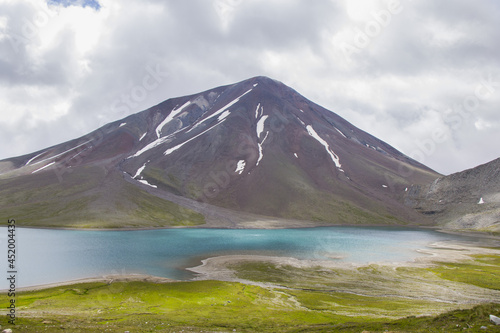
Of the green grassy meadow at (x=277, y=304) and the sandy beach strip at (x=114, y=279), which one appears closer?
the green grassy meadow at (x=277, y=304)

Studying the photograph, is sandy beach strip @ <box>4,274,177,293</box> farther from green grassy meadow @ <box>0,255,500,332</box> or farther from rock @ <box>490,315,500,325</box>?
rock @ <box>490,315,500,325</box>

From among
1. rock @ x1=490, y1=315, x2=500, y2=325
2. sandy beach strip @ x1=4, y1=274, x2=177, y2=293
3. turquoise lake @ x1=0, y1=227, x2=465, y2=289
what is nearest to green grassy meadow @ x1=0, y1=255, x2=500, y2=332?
rock @ x1=490, y1=315, x2=500, y2=325

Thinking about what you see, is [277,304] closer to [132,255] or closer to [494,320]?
[494,320]

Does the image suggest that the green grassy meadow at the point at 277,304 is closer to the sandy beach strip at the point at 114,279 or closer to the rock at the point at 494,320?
the rock at the point at 494,320

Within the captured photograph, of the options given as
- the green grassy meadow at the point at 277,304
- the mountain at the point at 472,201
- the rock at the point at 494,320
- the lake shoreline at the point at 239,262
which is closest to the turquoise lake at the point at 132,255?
the lake shoreline at the point at 239,262

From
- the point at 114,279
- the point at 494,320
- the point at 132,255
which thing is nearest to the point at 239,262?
the point at 132,255

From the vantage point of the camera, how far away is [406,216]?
19950cm

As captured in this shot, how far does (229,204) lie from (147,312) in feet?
550

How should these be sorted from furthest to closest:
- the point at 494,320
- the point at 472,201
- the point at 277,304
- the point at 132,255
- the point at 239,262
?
the point at 472,201, the point at 132,255, the point at 239,262, the point at 277,304, the point at 494,320

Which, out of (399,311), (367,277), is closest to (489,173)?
(367,277)

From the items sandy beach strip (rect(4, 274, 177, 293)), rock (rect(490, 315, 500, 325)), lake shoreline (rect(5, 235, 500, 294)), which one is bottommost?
lake shoreline (rect(5, 235, 500, 294))

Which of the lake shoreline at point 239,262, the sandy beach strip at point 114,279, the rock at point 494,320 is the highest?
the rock at point 494,320

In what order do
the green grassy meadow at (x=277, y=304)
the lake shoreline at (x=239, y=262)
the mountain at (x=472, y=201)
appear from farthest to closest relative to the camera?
1. the mountain at (x=472, y=201)
2. the lake shoreline at (x=239, y=262)
3. the green grassy meadow at (x=277, y=304)

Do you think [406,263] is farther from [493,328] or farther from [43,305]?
[43,305]
